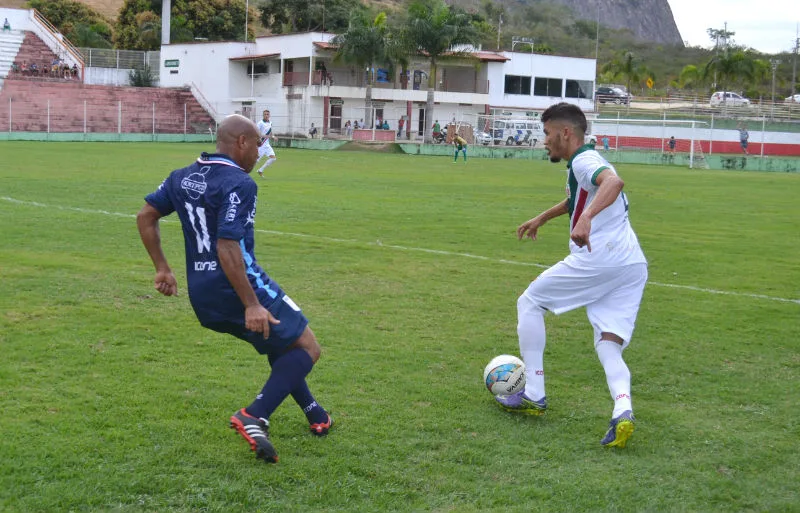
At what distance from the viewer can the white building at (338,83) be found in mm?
62531

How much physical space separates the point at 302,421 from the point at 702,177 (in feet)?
104

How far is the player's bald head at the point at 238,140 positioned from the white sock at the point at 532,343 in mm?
2041

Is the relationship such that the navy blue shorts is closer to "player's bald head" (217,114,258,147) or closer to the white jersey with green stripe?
"player's bald head" (217,114,258,147)

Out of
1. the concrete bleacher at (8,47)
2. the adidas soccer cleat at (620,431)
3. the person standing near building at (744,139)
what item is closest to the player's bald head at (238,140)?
the adidas soccer cleat at (620,431)

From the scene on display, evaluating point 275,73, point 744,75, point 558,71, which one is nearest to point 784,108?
point 744,75

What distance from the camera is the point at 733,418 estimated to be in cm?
597

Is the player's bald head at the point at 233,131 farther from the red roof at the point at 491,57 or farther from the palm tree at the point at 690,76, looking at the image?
the palm tree at the point at 690,76

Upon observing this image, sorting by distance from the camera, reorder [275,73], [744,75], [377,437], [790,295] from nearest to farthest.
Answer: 1. [377,437]
2. [790,295]
3. [275,73]
4. [744,75]

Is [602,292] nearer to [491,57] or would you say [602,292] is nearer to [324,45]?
[324,45]

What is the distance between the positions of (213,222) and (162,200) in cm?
39

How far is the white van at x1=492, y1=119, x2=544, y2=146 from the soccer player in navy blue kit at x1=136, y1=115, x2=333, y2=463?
51949 mm

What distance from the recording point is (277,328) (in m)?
4.86

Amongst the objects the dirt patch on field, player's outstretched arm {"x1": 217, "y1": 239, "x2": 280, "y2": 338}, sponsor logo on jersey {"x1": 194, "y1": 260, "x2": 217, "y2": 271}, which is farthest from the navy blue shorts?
the dirt patch on field

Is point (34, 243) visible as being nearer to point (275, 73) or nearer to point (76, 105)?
point (76, 105)
